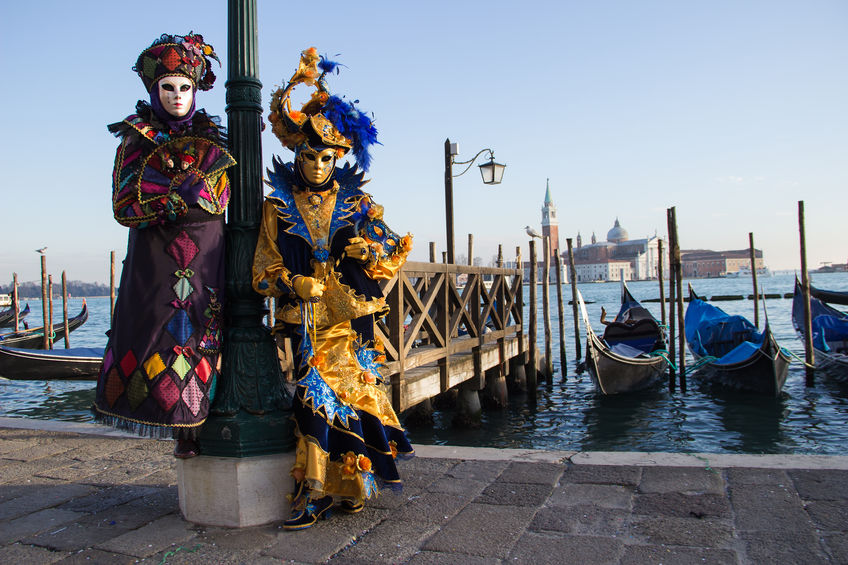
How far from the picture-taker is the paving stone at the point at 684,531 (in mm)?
2355

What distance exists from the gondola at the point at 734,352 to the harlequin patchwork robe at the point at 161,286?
10.4 meters

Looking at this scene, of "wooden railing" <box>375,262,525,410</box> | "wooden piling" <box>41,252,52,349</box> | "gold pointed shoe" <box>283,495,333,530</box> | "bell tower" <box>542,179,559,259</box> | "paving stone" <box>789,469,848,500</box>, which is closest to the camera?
"gold pointed shoe" <box>283,495,333,530</box>

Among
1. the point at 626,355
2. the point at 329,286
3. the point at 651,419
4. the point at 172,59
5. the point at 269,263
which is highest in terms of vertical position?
the point at 172,59

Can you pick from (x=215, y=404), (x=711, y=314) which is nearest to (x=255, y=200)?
(x=215, y=404)

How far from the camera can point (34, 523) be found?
2756 millimetres

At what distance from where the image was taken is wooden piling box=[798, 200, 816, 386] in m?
11.6

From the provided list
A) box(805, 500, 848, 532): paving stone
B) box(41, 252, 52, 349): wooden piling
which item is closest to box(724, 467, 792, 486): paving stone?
box(805, 500, 848, 532): paving stone

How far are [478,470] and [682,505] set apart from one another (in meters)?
1.04

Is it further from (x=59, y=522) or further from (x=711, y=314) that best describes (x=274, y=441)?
(x=711, y=314)

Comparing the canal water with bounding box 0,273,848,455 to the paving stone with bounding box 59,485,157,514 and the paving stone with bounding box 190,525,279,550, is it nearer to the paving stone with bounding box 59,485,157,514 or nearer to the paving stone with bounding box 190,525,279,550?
the paving stone with bounding box 59,485,157,514

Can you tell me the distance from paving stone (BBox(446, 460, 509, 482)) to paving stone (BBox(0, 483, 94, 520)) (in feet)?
6.17

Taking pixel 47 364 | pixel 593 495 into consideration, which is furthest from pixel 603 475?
pixel 47 364

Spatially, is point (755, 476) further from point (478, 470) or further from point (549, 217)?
point (549, 217)

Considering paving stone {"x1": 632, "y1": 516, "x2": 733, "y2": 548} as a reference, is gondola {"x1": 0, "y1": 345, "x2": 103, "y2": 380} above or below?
below
